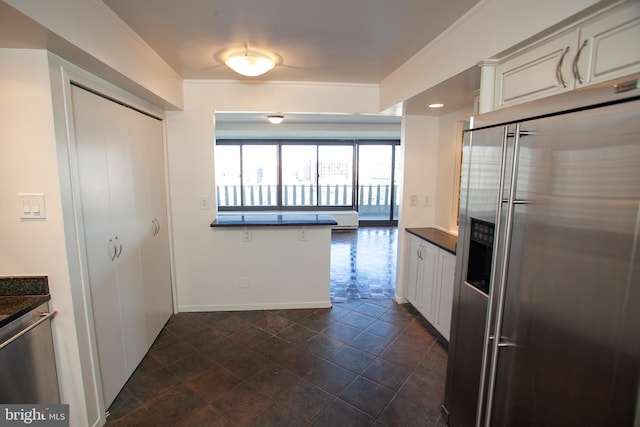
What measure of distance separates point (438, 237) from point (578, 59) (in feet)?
6.51

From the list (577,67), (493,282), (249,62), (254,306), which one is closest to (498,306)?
(493,282)

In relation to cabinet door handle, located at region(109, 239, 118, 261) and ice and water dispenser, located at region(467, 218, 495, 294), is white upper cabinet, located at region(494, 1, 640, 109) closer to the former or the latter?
ice and water dispenser, located at region(467, 218, 495, 294)

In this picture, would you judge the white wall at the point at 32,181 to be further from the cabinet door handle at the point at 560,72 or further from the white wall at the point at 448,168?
the white wall at the point at 448,168

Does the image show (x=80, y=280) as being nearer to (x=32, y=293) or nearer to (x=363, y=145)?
(x=32, y=293)

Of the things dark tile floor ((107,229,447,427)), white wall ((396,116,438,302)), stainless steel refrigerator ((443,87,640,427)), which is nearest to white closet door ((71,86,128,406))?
dark tile floor ((107,229,447,427))

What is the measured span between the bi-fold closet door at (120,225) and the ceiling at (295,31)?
1.78ft

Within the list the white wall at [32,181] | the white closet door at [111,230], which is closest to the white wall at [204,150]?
the white closet door at [111,230]

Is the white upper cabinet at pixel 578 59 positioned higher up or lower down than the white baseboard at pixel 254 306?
higher up

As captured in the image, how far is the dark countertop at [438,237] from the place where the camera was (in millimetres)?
2654

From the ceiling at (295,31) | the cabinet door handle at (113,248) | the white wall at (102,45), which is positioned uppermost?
the ceiling at (295,31)

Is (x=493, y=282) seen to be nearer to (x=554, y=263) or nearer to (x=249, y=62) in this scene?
(x=554, y=263)

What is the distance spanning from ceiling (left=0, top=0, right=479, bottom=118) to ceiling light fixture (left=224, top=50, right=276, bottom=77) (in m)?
0.08

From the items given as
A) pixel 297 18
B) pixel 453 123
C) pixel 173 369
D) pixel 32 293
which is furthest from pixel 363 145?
pixel 32 293

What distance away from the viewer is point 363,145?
7668 mm
